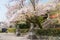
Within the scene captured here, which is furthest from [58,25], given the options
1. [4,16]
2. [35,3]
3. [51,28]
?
[4,16]

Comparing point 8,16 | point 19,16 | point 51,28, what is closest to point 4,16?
point 8,16

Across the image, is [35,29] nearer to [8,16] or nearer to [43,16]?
[43,16]

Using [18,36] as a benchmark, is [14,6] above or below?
above

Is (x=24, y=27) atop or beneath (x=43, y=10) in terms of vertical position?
beneath

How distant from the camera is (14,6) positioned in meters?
4.12

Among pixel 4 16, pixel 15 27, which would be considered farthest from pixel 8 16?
pixel 15 27

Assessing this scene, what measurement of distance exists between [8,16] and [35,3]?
0.77 m

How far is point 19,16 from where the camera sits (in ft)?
13.5

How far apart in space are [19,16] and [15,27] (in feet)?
1.55

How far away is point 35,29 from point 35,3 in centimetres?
73

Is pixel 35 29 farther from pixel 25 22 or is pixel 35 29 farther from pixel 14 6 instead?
→ pixel 14 6

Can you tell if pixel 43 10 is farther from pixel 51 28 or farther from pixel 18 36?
pixel 18 36

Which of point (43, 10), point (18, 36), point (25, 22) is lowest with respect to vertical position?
point (18, 36)

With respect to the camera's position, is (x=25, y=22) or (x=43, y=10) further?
(x=25, y=22)
